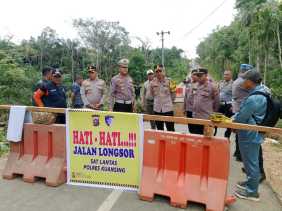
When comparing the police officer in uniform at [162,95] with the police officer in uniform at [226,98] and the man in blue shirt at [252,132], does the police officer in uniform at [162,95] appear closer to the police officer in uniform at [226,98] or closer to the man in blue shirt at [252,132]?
the police officer in uniform at [226,98]

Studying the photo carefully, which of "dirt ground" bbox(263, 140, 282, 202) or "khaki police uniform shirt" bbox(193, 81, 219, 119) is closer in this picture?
"dirt ground" bbox(263, 140, 282, 202)

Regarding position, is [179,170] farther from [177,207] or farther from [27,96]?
[27,96]

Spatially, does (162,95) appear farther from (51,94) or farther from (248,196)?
(248,196)

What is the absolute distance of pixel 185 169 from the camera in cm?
521

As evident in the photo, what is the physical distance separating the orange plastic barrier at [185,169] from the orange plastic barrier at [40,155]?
135 centimetres

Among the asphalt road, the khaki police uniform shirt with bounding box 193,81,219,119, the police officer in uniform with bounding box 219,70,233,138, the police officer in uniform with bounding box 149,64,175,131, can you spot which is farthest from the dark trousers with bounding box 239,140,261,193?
the police officer in uniform with bounding box 219,70,233,138

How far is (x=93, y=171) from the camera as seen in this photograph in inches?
225

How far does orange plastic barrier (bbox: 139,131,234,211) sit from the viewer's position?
4.95 m

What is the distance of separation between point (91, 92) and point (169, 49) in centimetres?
5558

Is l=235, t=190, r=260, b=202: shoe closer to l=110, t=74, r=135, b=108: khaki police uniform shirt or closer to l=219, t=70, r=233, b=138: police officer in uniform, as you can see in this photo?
l=110, t=74, r=135, b=108: khaki police uniform shirt

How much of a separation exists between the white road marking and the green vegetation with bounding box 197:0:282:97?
13.0 metres

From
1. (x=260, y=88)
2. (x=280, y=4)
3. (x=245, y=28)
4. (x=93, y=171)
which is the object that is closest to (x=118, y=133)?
(x=93, y=171)

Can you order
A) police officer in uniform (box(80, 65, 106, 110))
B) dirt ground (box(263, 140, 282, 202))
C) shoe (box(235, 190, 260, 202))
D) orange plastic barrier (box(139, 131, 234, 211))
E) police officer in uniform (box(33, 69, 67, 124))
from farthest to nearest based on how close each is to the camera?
1. police officer in uniform (box(80, 65, 106, 110))
2. police officer in uniform (box(33, 69, 67, 124))
3. dirt ground (box(263, 140, 282, 202))
4. shoe (box(235, 190, 260, 202))
5. orange plastic barrier (box(139, 131, 234, 211))

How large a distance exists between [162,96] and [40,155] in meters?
2.68
